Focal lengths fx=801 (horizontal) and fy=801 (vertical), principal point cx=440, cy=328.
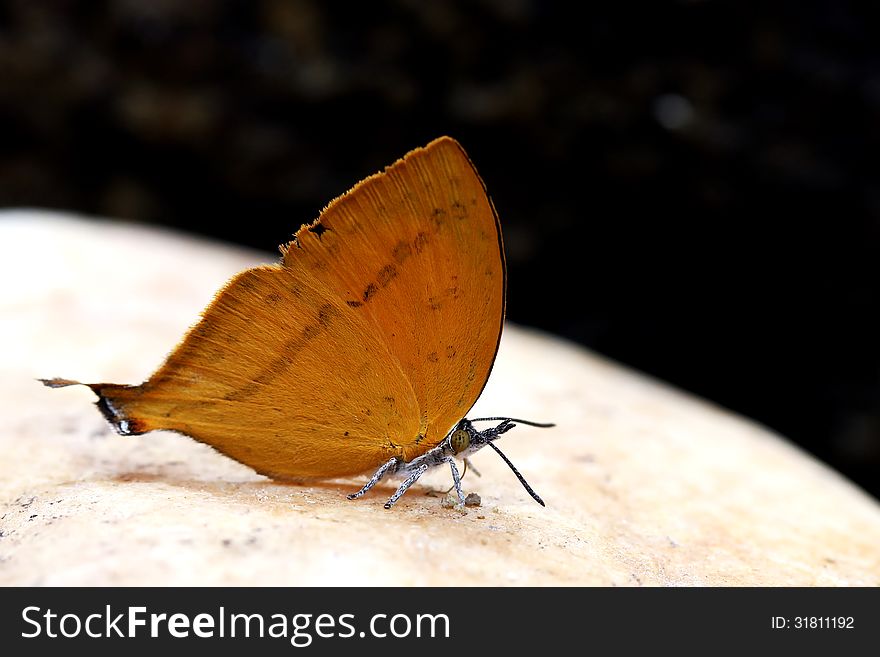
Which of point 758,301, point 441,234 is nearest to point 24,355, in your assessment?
point 441,234

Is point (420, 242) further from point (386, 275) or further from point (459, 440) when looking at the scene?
point (459, 440)

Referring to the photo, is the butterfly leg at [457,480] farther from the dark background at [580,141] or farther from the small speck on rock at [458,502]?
the dark background at [580,141]

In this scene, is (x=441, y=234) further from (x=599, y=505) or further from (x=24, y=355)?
(x=24, y=355)

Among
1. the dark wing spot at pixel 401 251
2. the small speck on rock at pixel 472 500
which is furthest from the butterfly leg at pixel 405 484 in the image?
the dark wing spot at pixel 401 251

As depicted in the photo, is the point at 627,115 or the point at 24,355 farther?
the point at 627,115

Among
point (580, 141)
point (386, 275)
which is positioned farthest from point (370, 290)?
point (580, 141)

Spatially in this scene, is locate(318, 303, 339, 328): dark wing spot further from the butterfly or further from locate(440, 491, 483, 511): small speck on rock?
locate(440, 491, 483, 511): small speck on rock

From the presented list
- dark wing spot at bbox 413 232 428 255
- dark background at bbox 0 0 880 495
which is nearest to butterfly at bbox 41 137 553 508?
dark wing spot at bbox 413 232 428 255
